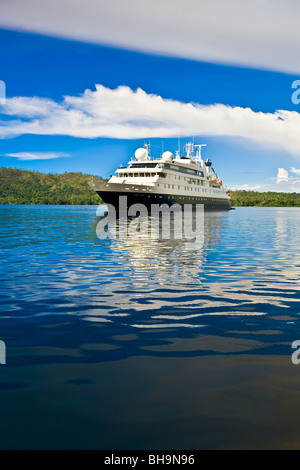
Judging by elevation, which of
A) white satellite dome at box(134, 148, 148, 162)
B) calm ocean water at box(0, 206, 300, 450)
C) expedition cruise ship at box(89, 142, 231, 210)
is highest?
white satellite dome at box(134, 148, 148, 162)

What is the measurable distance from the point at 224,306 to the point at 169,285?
2674 millimetres

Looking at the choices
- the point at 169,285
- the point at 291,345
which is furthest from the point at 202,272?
the point at 291,345

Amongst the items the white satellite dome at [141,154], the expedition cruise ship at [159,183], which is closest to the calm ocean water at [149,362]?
the expedition cruise ship at [159,183]

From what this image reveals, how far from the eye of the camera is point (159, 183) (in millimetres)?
68125

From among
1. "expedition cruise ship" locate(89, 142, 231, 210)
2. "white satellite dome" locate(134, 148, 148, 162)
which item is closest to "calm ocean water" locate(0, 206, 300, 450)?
"expedition cruise ship" locate(89, 142, 231, 210)

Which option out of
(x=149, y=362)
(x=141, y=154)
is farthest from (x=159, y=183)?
(x=149, y=362)

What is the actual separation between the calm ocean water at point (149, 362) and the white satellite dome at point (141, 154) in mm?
68301

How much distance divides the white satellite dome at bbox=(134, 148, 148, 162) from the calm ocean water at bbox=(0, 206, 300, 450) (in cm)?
6830

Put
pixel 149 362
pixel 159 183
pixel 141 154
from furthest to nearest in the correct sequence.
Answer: pixel 141 154
pixel 159 183
pixel 149 362

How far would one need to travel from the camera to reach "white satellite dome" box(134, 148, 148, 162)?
7875 cm

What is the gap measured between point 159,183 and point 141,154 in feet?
44.8

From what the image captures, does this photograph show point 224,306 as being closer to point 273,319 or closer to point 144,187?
point 273,319

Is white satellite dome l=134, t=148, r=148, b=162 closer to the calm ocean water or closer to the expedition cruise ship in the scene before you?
the expedition cruise ship

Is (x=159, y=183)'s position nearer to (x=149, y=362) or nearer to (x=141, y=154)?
(x=141, y=154)
